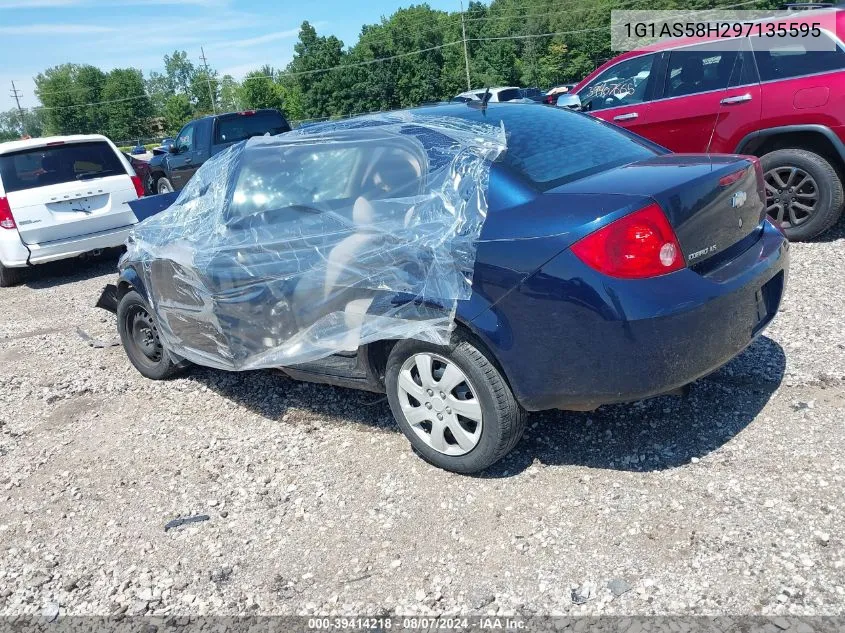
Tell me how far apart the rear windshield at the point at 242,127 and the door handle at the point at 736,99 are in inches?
311

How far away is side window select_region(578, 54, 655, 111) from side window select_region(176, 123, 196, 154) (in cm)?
789

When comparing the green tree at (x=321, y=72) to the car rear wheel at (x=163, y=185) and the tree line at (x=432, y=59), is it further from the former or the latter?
the car rear wheel at (x=163, y=185)

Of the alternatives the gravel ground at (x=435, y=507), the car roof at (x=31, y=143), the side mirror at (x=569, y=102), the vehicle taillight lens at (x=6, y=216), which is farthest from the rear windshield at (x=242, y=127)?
the gravel ground at (x=435, y=507)

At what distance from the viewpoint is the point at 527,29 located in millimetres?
73688

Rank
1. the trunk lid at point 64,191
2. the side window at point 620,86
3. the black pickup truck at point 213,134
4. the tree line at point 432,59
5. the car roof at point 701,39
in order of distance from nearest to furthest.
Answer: the car roof at point 701,39 → the side window at point 620,86 → the trunk lid at point 64,191 → the black pickup truck at point 213,134 → the tree line at point 432,59

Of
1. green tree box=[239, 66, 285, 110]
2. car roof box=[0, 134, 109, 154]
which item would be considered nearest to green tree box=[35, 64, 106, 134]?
green tree box=[239, 66, 285, 110]

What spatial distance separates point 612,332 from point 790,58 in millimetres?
4342

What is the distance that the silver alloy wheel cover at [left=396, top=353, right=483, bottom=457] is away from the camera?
9.87ft

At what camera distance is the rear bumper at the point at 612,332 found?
2.57 m

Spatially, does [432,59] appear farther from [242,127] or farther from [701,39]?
[701,39]

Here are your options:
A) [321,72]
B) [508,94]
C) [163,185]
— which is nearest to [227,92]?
[321,72]

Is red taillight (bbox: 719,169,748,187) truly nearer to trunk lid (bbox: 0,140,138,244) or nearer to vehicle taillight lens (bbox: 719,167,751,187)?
vehicle taillight lens (bbox: 719,167,751,187)

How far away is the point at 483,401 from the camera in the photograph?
2930 millimetres

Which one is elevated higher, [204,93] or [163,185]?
[204,93]
